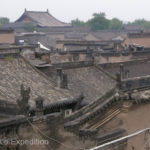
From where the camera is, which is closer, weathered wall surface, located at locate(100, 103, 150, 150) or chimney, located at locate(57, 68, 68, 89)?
weathered wall surface, located at locate(100, 103, 150, 150)

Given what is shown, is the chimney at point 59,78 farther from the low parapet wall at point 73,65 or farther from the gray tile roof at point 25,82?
the low parapet wall at point 73,65

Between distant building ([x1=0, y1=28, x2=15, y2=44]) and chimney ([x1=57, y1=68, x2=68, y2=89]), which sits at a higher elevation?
distant building ([x1=0, y1=28, x2=15, y2=44])

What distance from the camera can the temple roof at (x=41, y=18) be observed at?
268 feet

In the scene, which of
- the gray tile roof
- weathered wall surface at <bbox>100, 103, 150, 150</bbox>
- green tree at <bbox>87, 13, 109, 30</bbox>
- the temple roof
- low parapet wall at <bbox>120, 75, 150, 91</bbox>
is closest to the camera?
weathered wall surface at <bbox>100, 103, 150, 150</bbox>

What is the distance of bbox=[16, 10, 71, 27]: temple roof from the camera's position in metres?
81.8

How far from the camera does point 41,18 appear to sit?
274ft

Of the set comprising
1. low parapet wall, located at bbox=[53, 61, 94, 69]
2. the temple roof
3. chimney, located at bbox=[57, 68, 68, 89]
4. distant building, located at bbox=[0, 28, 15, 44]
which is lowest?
chimney, located at bbox=[57, 68, 68, 89]

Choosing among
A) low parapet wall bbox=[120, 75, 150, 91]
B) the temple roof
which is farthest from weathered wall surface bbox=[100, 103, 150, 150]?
the temple roof

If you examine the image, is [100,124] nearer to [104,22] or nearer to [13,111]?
[13,111]

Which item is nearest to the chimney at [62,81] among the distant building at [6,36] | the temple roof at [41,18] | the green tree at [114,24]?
the distant building at [6,36]

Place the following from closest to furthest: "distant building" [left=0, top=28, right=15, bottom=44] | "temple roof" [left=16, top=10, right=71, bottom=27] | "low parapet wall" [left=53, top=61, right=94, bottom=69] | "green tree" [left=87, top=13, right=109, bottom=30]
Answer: "low parapet wall" [left=53, top=61, right=94, bottom=69] < "distant building" [left=0, top=28, right=15, bottom=44] < "temple roof" [left=16, top=10, right=71, bottom=27] < "green tree" [left=87, top=13, right=109, bottom=30]

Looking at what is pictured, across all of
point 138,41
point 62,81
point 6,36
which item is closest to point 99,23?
point 138,41

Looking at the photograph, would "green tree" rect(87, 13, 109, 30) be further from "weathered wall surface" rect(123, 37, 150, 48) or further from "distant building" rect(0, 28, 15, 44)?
"distant building" rect(0, 28, 15, 44)

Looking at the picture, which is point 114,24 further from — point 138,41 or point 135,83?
point 135,83
